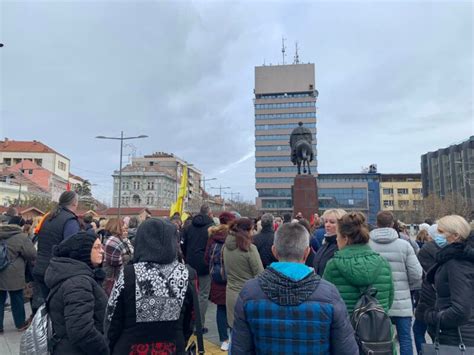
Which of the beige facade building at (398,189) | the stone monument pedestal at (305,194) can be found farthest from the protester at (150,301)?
the beige facade building at (398,189)

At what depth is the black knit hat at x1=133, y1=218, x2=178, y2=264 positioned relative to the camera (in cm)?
263

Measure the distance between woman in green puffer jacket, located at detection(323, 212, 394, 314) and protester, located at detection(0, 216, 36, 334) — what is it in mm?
5968

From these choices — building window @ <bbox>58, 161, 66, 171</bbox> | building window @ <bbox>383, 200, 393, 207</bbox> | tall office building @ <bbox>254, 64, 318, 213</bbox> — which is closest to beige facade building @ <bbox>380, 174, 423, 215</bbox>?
building window @ <bbox>383, 200, 393, 207</bbox>

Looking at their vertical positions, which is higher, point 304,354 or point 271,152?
point 271,152

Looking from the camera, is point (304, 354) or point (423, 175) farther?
point (423, 175)

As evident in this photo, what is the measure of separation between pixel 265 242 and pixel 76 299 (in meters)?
3.98

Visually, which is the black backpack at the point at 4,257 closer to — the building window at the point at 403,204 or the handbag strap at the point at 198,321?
the handbag strap at the point at 198,321

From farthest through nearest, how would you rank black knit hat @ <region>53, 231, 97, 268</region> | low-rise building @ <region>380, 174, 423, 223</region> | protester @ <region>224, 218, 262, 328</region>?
low-rise building @ <region>380, 174, 423, 223</region> → protester @ <region>224, 218, 262, 328</region> → black knit hat @ <region>53, 231, 97, 268</region>

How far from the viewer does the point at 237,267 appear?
5254 mm

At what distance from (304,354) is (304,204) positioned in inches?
585

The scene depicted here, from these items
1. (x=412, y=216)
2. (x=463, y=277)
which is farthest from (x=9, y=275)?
(x=412, y=216)

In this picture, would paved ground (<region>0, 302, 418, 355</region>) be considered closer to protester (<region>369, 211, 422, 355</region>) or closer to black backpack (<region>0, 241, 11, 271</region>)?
black backpack (<region>0, 241, 11, 271</region>)

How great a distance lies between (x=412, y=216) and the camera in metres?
82.8

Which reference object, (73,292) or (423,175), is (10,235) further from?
(423,175)
